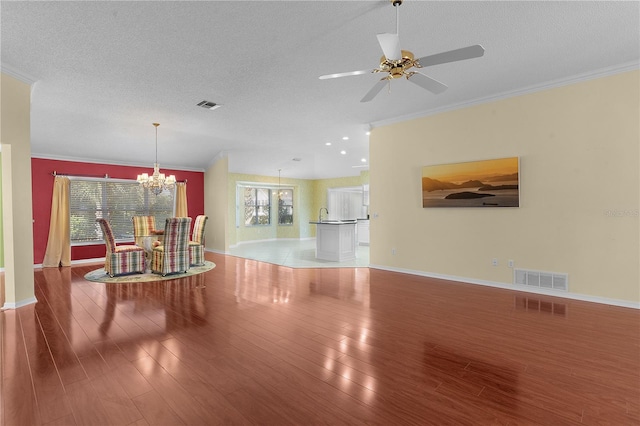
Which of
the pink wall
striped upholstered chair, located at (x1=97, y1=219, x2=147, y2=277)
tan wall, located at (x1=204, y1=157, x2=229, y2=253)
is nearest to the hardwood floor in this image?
striped upholstered chair, located at (x1=97, y1=219, x2=147, y2=277)

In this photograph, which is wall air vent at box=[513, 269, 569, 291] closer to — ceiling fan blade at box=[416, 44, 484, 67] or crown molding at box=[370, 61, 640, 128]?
crown molding at box=[370, 61, 640, 128]

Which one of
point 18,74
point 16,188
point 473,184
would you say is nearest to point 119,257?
point 16,188

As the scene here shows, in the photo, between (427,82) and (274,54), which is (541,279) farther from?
(274,54)

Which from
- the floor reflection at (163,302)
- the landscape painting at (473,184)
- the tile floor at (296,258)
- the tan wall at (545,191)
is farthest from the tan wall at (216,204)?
the landscape painting at (473,184)

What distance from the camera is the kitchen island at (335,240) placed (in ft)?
23.3

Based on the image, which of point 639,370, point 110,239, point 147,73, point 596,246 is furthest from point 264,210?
point 639,370

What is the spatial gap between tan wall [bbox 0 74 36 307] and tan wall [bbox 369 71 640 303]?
5.47 meters

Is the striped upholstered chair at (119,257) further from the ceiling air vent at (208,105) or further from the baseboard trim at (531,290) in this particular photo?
the baseboard trim at (531,290)

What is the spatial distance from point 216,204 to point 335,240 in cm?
406

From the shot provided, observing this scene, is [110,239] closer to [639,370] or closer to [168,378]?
[168,378]

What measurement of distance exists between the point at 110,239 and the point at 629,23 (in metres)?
7.56

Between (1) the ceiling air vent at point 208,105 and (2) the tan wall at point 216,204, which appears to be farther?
(2) the tan wall at point 216,204

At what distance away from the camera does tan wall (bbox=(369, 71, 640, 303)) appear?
380 cm

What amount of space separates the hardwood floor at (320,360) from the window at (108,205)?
384 centimetres
